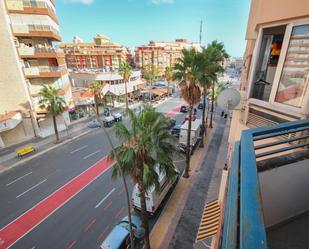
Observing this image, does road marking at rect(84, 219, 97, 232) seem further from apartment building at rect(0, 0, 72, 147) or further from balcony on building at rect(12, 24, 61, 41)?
balcony on building at rect(12, 24, 61, 41)

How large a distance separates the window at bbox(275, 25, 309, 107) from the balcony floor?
352 cm

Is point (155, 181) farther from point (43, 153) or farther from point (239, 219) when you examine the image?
point (43, 153)

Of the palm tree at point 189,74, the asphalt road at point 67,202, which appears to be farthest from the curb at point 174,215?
the palm tree at point 189,74

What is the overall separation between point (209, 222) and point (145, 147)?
16.1 feet

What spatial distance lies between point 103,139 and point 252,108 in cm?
2193

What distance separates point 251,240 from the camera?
108cm

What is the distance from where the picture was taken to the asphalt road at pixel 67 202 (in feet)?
36.1

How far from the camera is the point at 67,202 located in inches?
543

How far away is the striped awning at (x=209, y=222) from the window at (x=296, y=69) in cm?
556

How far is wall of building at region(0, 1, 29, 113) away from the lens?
72.1ft

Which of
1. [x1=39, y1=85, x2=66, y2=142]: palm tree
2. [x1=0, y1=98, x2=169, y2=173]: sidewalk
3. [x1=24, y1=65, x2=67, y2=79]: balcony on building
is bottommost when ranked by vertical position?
[x1=0, y1=98, x2=169, y2=173]: sidewalk

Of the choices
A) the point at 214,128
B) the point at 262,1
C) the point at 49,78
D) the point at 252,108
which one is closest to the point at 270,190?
the point at 252,108

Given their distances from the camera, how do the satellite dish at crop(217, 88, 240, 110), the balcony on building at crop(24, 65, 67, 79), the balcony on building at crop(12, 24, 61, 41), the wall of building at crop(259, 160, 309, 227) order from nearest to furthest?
the wall of building at crop(259, 160, 309, 227)
the satellite dish at crop(217, 88, 240, 110)
the balcony on building at crop(12, 24, 61, 41)
the balcony on building at crop(24, 65, 67, 79)

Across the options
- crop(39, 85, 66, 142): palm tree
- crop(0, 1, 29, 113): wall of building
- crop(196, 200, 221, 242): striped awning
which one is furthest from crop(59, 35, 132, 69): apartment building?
crop(196, 200, 221, 242): striped awning
